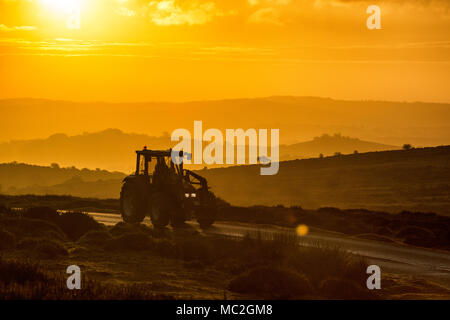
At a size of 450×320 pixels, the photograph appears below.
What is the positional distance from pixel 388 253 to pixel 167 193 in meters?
8.97

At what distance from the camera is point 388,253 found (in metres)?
24.9

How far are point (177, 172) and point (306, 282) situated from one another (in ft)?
44.5

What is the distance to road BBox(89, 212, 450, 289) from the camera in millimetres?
21109

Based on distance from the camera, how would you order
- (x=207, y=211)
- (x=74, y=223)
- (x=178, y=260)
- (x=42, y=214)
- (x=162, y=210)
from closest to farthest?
(x=178, y=260) → (x=162, y=210) → (x=74, y=223) → (x=207, y=211) → (x=42, y=214)

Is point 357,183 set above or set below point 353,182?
below

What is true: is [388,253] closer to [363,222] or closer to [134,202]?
[134,202]

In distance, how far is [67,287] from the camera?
14.9 m

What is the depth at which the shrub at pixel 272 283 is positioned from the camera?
54.5 feet

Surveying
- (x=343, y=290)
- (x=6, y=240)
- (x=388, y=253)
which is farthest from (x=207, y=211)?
(x=343, y=290)

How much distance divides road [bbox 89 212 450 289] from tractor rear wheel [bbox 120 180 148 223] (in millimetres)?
2324

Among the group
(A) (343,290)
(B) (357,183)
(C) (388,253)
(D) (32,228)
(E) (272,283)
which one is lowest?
(A) (343,290)

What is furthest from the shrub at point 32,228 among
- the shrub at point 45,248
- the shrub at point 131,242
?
the shrub at point 131,242

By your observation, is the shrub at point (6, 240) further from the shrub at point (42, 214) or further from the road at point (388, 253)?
the road at point (388, 253)
